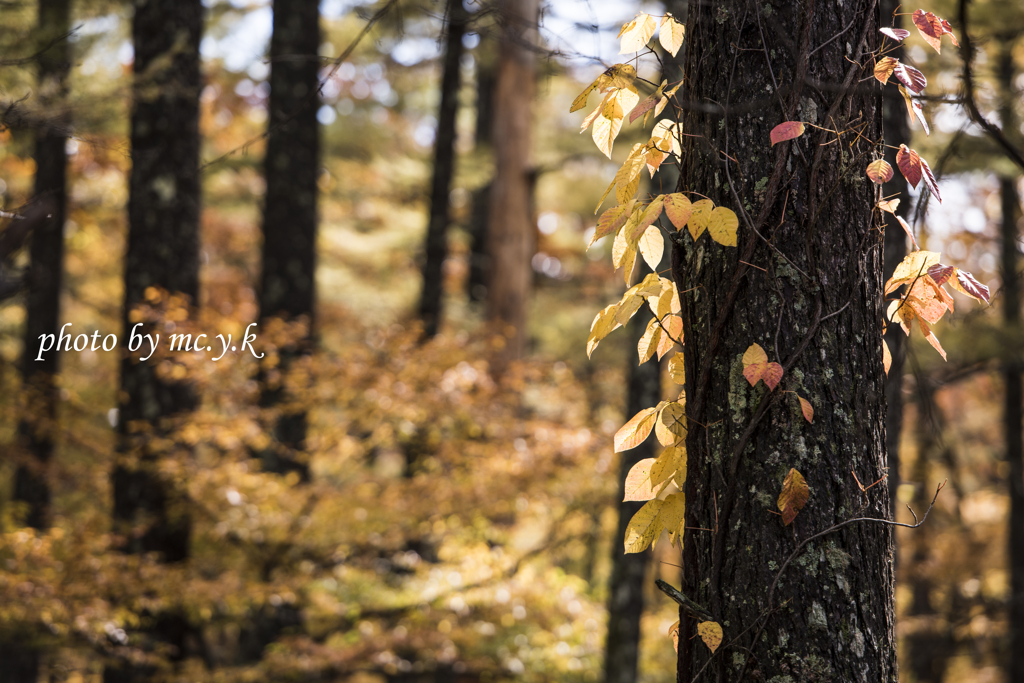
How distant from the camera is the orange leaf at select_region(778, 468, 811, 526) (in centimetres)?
129

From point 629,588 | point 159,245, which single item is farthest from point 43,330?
point 629,588

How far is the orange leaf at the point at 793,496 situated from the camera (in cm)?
129

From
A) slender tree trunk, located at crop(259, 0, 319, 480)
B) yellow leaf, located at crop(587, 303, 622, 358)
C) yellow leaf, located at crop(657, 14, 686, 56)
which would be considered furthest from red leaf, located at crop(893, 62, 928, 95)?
slender tree trunk, located at crop(259, 0, 319, 480)

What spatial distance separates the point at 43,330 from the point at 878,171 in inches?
325

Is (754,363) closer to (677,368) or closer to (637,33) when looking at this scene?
(677,368)

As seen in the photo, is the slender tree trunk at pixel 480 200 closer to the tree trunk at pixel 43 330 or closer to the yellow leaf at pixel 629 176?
the tree trunk at pixel 43 330

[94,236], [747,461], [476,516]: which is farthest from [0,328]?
[747,461]

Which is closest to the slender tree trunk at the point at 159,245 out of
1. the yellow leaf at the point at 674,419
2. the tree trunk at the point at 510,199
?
the tree trunk at the point at 510,199

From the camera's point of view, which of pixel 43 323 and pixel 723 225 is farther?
pixel 43 323

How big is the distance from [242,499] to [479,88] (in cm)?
1024

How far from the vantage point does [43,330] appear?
24.2 ft

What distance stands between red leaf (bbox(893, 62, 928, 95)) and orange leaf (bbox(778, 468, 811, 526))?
2.51 feet

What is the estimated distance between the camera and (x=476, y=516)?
17.7ft

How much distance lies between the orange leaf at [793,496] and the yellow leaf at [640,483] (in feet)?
1.00
